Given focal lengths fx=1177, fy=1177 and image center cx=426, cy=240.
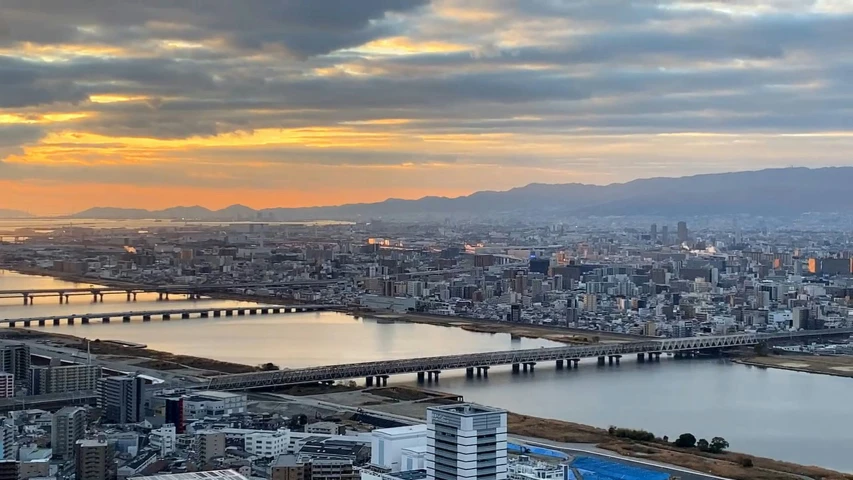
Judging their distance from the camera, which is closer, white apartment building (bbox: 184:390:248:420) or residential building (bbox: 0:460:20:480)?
residential building (bbox: 0:460:20:480)

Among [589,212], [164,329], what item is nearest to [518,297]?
[164,329]

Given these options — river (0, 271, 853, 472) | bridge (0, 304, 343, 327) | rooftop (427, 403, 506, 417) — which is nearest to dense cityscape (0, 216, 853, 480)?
rooftop (427, 403, 506, 417)

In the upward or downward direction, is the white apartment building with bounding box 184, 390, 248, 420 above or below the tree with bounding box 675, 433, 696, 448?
above

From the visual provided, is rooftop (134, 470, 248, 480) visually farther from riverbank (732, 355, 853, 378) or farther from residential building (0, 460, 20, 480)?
riverbank (732, 355, 853, 378)

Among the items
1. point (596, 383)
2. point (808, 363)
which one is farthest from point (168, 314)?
point (808, 363)

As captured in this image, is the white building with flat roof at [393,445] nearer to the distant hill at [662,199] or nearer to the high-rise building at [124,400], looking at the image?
the high-rise building at [124,400]

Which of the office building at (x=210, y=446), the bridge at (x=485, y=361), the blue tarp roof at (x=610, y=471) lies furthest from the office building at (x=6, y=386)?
the blue tarp roof at (x=610, y=471)

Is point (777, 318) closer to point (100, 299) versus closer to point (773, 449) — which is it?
point (773, 449)
